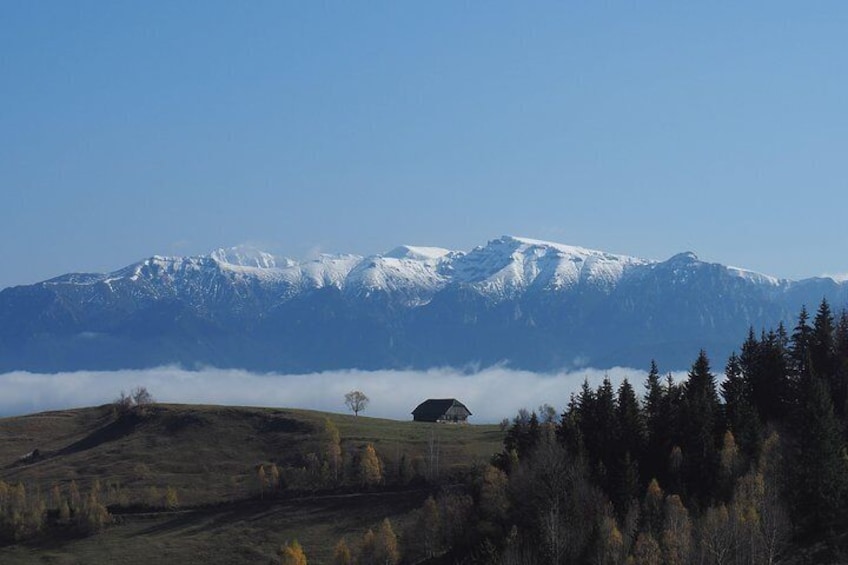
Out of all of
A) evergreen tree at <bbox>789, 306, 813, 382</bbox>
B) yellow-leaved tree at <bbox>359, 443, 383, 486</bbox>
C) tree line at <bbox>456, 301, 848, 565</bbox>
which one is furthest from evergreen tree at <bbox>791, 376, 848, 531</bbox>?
yellow-leaved tree at <bbox>359, 443, 383, 486</bbox>

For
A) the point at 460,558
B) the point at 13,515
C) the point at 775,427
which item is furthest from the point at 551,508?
the point at 13,515

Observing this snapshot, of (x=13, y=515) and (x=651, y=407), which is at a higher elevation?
(x=651, y=407)

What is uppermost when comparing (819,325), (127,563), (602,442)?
(819,325)

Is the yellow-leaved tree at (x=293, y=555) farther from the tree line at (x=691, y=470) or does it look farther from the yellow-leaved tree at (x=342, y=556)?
the tree line at (x=691, y=470)

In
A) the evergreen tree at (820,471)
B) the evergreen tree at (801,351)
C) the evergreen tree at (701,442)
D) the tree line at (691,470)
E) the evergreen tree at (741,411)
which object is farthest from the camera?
the evergreen tree at (801,351)

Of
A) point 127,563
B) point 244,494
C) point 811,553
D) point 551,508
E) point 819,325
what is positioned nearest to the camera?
point 811,553

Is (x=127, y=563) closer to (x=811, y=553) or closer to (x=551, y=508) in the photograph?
(x=551, y=508)

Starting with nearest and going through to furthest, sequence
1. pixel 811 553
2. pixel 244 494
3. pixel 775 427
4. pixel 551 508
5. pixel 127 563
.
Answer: pixel 811 553
pixel 551 508
pixel 775 427
pixel 127 563
pixel 244 494

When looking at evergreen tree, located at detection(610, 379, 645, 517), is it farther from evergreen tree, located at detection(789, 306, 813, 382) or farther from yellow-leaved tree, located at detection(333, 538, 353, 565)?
yellow-leaved tree, located at detection(333, 538, 353, 565)

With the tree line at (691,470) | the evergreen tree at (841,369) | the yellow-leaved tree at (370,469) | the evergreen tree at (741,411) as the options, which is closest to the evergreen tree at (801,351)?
the tree line at (691,470)

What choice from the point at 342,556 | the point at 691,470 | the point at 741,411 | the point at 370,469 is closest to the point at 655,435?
the point at 691,470

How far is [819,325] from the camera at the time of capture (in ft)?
449

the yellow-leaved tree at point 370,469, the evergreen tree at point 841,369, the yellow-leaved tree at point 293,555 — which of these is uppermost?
the evergreen tree at point 841,369

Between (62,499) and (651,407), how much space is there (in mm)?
100849
